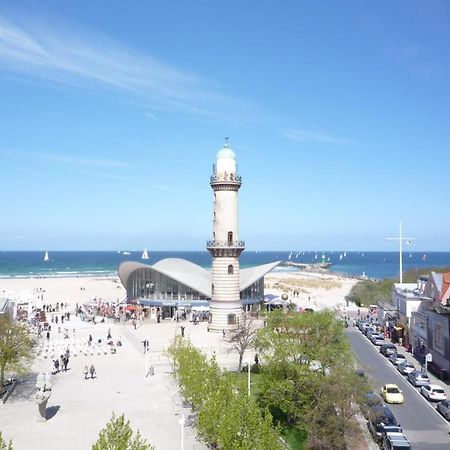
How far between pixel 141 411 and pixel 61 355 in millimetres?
13789

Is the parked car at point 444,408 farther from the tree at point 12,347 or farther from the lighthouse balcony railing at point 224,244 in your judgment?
the lighthouse balcony railing at point 224,244

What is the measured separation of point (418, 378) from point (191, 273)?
32237mm

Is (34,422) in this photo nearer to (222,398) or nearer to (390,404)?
(222,398)

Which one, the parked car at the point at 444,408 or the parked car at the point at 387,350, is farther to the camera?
the parked car at the point at 387,350

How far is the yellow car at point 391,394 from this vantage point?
27.9 meters

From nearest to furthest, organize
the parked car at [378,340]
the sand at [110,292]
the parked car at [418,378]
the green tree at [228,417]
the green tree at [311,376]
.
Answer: the green tree at [228,417]
the green tree at [311,376]
the parked car at [418,378]
the parked car at [378,340]
the sand at [110,292]

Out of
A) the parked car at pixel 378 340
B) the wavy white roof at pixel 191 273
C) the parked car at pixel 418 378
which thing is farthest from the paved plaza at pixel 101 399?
the wavy white roof at pixel 191 273

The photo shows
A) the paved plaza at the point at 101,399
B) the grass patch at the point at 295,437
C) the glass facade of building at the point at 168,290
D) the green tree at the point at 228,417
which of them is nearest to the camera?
the green tree at the point at 228,417

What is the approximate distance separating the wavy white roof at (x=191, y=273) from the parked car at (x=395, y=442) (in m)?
34.2

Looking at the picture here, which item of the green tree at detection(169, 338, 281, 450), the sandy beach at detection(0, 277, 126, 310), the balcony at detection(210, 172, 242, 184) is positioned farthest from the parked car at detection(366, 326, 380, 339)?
the sandy beach at detection(0, 277, 126, 310)

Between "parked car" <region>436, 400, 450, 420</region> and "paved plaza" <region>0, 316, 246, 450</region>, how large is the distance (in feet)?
37.0

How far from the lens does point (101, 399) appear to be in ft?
89.3

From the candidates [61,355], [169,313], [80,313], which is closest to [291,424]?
[61,355]

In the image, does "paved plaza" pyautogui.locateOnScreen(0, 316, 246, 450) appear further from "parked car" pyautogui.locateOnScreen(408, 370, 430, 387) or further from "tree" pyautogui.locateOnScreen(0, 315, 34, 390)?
"parked car" pyautogui.locateOnScreen(408, 370, 430, 387)
